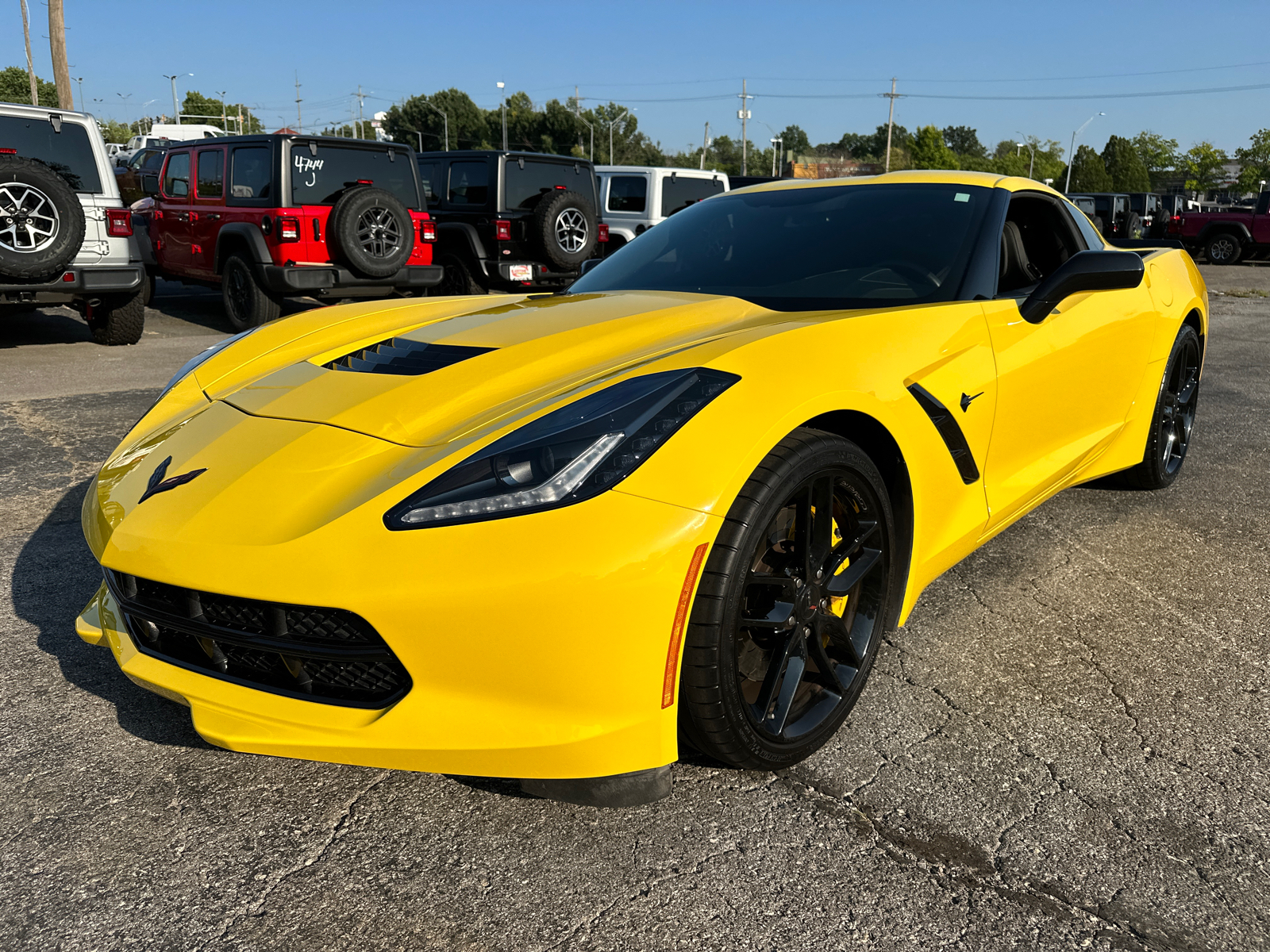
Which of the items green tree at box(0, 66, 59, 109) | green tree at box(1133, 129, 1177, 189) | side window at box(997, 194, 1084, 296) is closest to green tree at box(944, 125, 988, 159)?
green tree at box(1133, 129, 1177, 189)

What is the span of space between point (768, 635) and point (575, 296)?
1511 millimetres

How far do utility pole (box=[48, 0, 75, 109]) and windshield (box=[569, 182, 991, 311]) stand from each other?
807 inches

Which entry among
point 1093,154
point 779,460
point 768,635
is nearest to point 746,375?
point 779,460

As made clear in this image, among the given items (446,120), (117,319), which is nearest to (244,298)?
(117,319)

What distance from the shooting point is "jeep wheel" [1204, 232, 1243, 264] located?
22391 mm

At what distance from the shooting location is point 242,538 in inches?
74.0

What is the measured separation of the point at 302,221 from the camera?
9008 mm

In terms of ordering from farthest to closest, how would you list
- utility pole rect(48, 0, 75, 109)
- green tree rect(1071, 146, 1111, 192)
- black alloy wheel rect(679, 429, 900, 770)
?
green tree rect(1071, 146, 1111, 192), utility pole rect(48, 0, 75, 109), black alloy wheel rect(679, 429, 900, 770)

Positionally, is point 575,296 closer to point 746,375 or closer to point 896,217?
point 896,217

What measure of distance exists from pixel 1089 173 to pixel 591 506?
278 ft

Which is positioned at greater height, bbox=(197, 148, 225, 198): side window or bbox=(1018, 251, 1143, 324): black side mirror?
bbox=(197, 148, 225, 198): side window

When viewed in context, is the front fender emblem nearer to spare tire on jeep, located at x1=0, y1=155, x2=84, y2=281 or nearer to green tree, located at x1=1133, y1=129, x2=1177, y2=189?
spare tire on jeep, located at x1=0, y1=155, x2=84, y2=281

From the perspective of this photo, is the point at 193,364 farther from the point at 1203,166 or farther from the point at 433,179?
the point at 1203,166

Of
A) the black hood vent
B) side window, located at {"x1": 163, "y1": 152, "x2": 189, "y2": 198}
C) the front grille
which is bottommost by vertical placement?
the front grille
